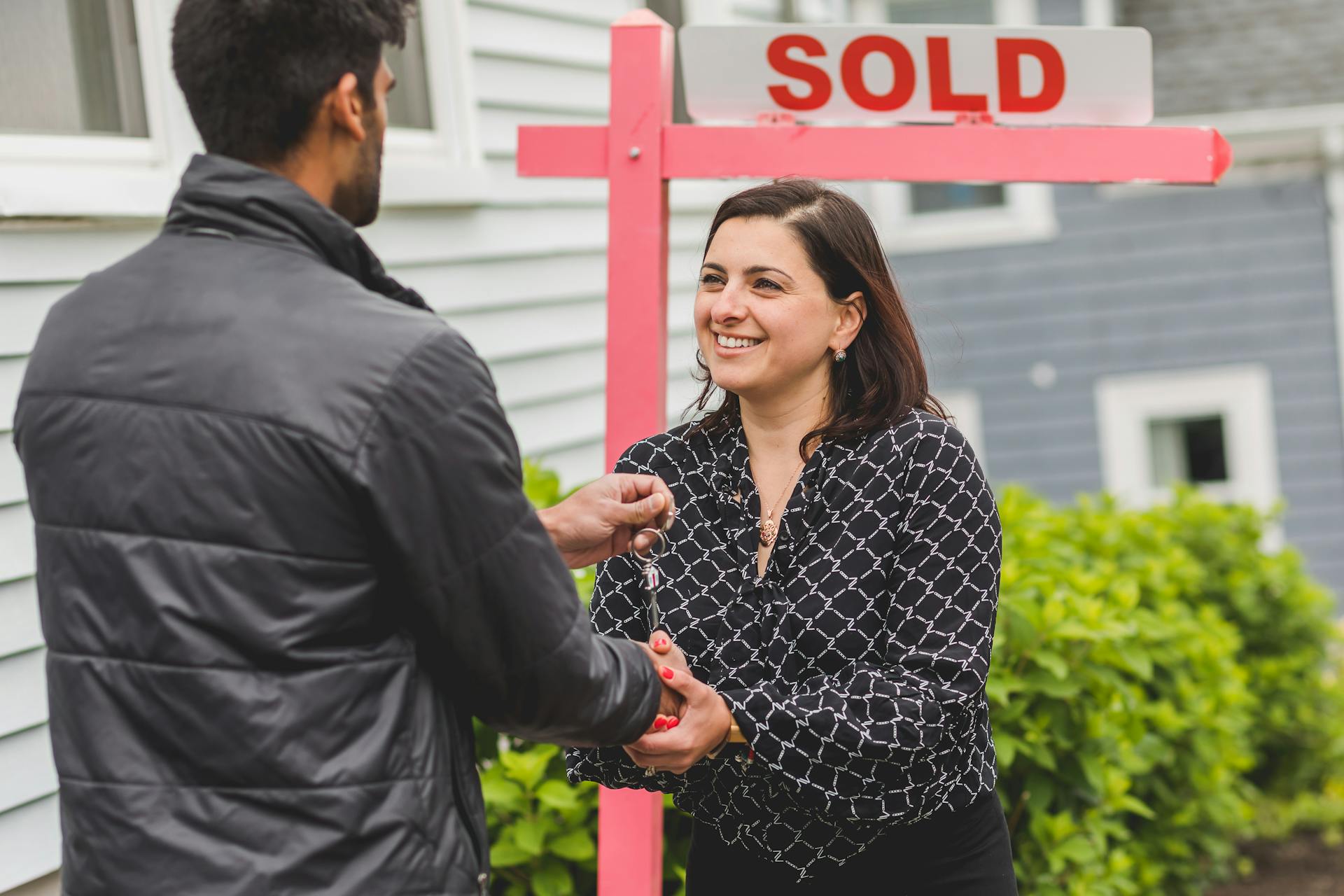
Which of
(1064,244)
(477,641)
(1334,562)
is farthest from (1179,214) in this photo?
(477,641)

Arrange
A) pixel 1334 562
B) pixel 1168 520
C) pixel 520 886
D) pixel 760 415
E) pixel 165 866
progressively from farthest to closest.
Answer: pixel 1334 562
pixel 1168 520
pixel 520 886
pixel 760 415
pixel 165 866

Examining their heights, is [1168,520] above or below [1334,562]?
above

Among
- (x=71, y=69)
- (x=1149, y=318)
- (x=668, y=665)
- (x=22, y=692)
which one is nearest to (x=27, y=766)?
(x=22, y=692)

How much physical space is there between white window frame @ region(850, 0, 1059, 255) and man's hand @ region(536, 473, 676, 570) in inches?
324

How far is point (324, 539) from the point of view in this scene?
1.48m

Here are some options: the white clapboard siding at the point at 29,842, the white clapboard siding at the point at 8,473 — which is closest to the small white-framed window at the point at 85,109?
the white clapboard siding at the point at 8,473

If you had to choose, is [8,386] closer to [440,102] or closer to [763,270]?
[763,270]

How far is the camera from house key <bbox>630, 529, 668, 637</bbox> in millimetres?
2225

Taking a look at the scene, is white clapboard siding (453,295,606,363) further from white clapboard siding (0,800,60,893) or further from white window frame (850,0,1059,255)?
white window frame (850,0,1059,255)

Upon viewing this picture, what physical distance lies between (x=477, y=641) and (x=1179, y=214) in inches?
374

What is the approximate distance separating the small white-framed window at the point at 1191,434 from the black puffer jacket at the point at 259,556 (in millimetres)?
8917

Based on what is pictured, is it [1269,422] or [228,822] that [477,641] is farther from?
[1269,422]

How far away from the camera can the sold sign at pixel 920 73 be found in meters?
2.46

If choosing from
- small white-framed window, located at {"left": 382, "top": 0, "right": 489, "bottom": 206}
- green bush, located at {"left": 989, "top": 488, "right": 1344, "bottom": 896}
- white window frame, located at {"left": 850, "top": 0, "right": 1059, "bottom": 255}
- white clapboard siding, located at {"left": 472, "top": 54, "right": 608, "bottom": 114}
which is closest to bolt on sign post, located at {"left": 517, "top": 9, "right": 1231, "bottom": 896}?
green bush, located at {"left": 989, "top": 488, "right": 1344, "bottom": 896}
